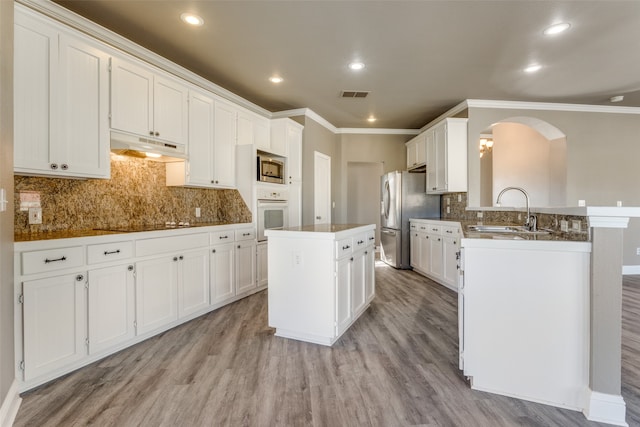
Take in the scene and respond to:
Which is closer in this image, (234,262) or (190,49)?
(190,49)

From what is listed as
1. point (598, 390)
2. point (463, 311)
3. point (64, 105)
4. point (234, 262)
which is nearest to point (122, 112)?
point (64, 105)

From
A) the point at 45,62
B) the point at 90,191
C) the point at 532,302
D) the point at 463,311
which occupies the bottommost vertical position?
the point at 463,311

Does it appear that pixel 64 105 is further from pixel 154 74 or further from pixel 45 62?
pixel 154 74

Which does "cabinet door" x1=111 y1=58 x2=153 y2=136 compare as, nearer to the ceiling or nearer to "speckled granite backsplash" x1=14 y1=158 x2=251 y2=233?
the ceiling

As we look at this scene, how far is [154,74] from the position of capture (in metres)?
2.93

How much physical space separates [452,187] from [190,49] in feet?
13.1

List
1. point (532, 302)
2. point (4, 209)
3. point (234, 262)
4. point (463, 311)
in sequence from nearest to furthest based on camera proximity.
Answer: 1. point (4, 209)
2. point (532, 302)
3. point (463, 311)
4. point (234, 262)

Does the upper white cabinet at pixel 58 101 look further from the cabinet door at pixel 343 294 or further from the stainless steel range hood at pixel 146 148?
the cabinet door at pixel 343 294

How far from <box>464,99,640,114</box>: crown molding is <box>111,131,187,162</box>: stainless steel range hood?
419 centimetres

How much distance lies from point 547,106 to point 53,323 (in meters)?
6.44

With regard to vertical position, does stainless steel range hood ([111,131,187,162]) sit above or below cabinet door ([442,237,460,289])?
above

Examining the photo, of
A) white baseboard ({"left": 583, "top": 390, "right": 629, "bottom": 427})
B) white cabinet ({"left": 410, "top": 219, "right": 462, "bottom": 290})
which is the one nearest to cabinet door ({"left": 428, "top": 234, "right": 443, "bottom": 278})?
white cabinet ({"left": 410, "top": 219, "right": 462, "bottom": 290})

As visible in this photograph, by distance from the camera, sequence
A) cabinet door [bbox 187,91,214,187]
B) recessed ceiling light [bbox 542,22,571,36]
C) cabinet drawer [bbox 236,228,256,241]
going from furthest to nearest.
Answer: cabinet drawer [bbox 236,228,256,241], cabinet door [bbox 187,91,214,187], recessed ceiling light [bbox 542,22,571,36]

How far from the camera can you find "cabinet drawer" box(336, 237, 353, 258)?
2.52 meters
